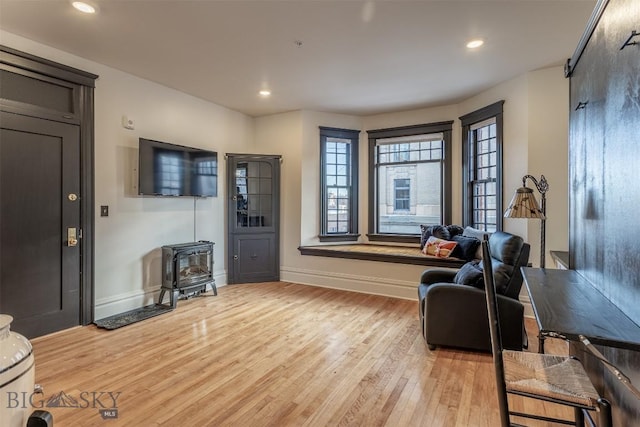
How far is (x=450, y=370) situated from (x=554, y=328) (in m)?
1.58

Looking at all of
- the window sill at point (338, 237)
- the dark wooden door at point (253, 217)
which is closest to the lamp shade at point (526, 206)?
the window sill at point (338, 237)

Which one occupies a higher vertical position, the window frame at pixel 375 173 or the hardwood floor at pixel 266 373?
the window frame at pixel 375 173

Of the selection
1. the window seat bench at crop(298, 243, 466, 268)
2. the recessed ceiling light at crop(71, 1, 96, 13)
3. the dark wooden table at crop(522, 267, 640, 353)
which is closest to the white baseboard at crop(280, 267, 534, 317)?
the window seat bench at crop(298, 243, 466, 268)

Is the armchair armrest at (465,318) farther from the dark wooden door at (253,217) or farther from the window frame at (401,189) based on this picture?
the dark wooden door at (253,217)

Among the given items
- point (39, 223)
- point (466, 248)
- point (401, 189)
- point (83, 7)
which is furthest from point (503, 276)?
point (39, 223)

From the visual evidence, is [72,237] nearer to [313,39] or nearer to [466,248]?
[313,39]

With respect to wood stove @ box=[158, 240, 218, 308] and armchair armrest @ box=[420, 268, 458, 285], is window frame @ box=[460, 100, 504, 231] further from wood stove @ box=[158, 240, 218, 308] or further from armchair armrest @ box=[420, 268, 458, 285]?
wood stove @ box=[158, 240, 218, 308]

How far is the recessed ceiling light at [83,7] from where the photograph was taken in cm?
246

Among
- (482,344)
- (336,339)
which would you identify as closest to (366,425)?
(336,339)

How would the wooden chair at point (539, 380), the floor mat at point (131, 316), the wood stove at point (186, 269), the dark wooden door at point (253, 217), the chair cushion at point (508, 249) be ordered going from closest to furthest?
the wooden chair at point (539, 380) < the chair cushion at point (508, 249) < the floor mat at point (131, 316) < the wood stove at point (186, 269) < the dark wooden door at point (253, 217)

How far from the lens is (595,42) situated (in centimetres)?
159

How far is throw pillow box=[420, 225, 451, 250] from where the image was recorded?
455 cm

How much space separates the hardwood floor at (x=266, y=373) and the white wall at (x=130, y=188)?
1.95 feet

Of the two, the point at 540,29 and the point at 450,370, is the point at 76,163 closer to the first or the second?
the point at 450,370
